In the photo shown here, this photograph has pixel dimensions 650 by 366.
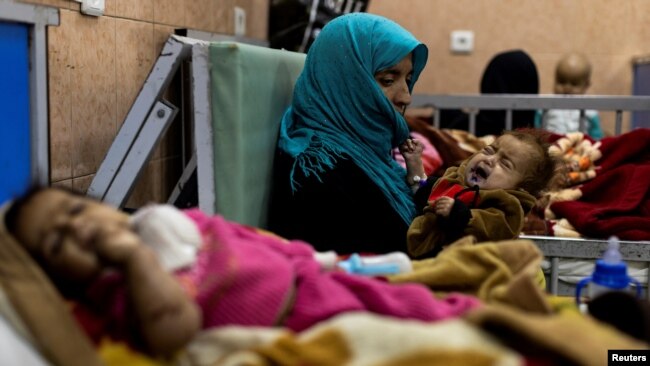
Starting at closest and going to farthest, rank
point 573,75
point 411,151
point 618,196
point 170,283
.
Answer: point 170,283
point 411,151
point 618,196
point 573,75

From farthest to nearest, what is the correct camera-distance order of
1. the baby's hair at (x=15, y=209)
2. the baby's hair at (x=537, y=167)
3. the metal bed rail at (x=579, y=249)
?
1. the metal bed rail at (x=579, y=249)
2. the baby's hair at (x=537, y=167)
3. the baby's hair at (x=15, y=209)

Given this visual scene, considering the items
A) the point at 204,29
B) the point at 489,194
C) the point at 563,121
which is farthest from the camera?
the point at 563,121

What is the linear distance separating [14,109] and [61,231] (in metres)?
0.67

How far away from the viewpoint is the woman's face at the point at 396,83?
2.07 meters

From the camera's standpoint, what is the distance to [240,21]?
403 centimetres

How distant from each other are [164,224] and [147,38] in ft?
5.03

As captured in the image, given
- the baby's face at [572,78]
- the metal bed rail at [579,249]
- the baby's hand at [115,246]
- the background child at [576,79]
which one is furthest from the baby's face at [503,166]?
the baby's face at [572,78]

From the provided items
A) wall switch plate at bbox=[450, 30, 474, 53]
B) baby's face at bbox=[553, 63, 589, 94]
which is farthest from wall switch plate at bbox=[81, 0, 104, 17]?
wall switch plate at bbox=[450, 30, 474, 53]

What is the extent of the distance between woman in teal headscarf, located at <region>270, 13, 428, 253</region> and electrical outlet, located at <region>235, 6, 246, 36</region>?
6.37 feet

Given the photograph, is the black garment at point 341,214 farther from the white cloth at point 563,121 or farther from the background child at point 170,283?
the white cloth at point 563,121

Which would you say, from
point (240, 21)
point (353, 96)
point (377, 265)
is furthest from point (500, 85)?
point (377, 265)

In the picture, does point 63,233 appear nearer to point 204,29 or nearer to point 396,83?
point 396,83

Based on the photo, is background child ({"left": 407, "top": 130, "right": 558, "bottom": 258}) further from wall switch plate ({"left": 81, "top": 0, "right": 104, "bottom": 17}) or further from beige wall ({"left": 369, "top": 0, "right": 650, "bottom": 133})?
beige wall ({"left": 369, "top": 0, "right": 650, "bottom": 133})

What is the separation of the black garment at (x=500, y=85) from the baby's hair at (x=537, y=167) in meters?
2.12
